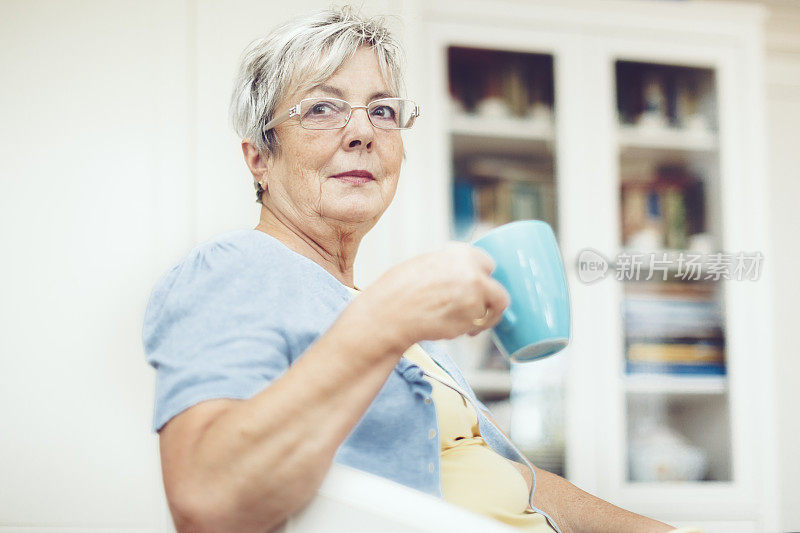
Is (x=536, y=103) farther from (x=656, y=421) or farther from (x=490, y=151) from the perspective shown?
(x=656, y=421)

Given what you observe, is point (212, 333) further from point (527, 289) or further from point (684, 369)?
point (684, 369)

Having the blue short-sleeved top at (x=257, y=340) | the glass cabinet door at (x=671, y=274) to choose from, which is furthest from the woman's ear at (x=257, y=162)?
the glass cabinet door at (x=671, y=274)

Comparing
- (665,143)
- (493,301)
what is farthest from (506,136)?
(493,301)

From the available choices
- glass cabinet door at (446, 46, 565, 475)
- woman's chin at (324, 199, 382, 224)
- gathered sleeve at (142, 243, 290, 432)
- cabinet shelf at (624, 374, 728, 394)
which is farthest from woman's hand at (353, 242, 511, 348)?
cabinet shelf at (624, 374, 728, 394)

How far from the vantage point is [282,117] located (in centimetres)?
92

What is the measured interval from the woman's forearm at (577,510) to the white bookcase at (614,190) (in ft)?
3.41

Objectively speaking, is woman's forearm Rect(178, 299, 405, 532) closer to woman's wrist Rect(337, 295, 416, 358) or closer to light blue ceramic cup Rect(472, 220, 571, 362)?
woman's wrist Rect(337, 295, 416, 358)

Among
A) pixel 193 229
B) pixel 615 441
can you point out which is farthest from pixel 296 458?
pixel 615 441

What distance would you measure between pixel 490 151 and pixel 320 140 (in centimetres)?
136

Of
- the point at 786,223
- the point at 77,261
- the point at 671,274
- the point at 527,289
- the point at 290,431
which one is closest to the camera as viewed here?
the point at 290,431

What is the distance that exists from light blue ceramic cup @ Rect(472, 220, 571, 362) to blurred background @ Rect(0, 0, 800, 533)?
1.12 meters

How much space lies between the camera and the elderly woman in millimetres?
541

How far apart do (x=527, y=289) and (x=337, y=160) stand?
34 centimetres

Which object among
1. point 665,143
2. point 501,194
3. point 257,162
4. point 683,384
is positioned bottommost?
point 683,384
